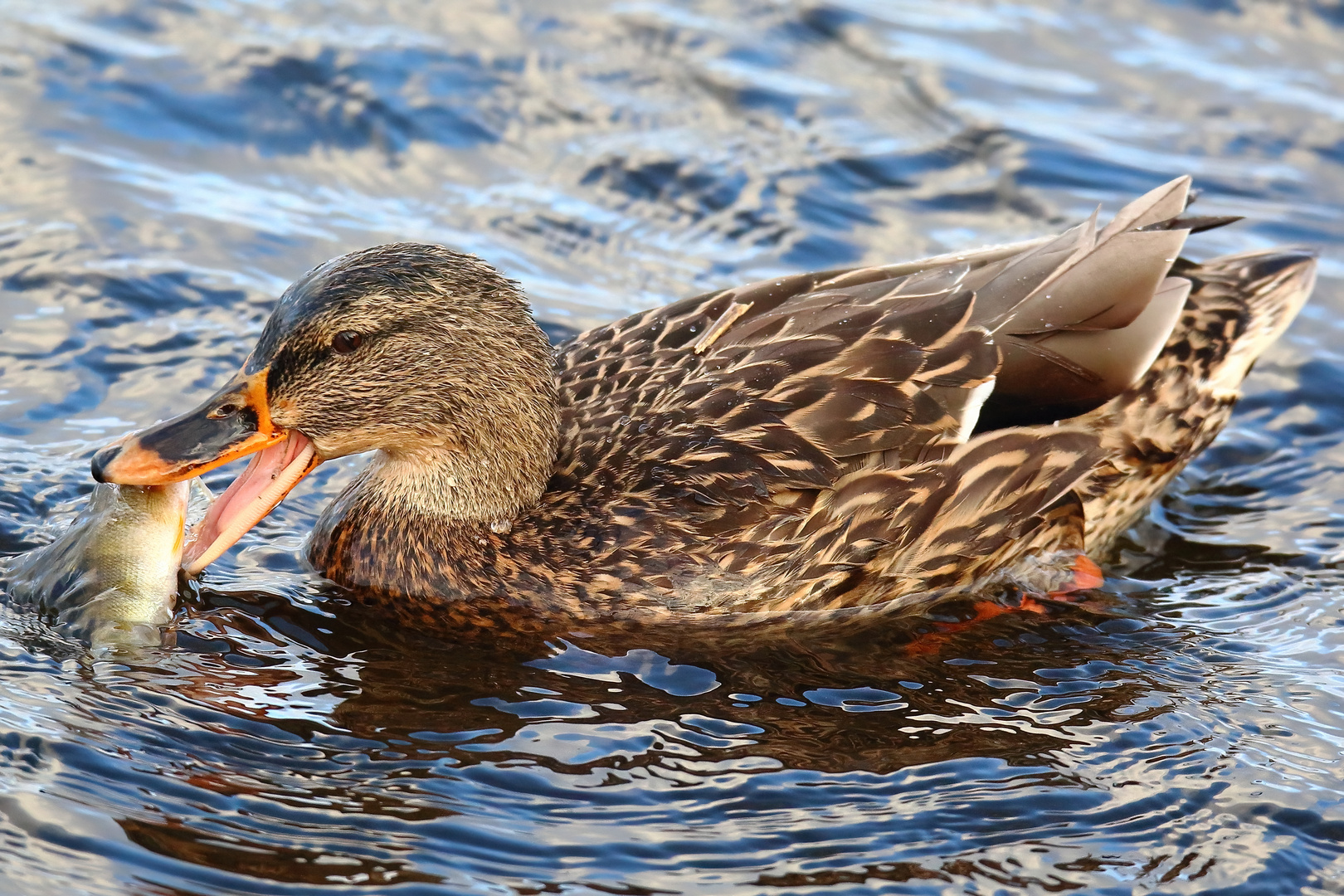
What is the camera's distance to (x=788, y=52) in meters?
12.1

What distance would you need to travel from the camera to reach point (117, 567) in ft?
20.5

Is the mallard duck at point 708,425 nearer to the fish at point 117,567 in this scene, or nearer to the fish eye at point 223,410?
the fish eye at point 223,410

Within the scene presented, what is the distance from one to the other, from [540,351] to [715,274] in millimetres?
3058

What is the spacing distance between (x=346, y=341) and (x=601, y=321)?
287 centimetres

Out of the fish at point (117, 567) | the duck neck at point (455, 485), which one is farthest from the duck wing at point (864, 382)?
the fish at point (117, 567)

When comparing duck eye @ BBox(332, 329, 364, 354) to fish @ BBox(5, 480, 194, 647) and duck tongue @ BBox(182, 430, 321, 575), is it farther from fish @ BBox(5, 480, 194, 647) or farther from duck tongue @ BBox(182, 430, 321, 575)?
fish @ BBox(5, 480, 194, 647)

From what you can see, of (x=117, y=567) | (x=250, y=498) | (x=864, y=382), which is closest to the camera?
(x=117, y=567)

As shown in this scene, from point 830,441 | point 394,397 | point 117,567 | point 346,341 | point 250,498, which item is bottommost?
point 117,567

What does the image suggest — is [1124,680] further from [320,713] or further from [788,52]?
[788,52]

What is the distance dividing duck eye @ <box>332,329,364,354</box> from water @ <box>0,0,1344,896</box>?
43.7 inches

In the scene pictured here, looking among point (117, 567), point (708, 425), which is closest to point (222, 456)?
point (117, 567)

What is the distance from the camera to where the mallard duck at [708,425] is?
6.73 meters

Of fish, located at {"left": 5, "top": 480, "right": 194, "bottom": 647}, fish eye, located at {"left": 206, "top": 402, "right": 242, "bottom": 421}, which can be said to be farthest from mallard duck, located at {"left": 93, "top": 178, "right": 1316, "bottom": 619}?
fish, located at {"left": 5, "top": 480, "right": 194, "bottom": 647}

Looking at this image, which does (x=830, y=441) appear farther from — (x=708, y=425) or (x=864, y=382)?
(x=708, y=425)
